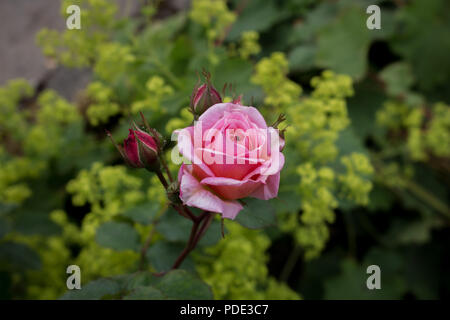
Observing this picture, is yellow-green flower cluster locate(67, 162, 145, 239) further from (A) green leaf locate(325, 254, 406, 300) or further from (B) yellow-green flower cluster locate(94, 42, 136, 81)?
(A) green leaf locate(325, 254, 406, 300)

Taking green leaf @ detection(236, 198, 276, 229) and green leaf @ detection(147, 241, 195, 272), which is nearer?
Result: green leaf @ detection(236, 198, 276, 229)

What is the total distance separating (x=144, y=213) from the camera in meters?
0.80

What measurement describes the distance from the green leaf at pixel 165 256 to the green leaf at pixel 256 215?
0.76ft

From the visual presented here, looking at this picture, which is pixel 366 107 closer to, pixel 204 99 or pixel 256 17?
pixel 256 17

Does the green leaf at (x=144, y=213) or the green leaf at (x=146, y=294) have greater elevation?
the green leaf at (x=144, y=213)

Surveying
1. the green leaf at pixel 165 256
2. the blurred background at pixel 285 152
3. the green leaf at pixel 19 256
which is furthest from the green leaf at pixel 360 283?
the green leaf at pixel 19 256

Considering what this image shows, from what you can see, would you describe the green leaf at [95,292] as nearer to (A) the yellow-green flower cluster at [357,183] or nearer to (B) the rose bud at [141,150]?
(B) the rose bud at [141,150]

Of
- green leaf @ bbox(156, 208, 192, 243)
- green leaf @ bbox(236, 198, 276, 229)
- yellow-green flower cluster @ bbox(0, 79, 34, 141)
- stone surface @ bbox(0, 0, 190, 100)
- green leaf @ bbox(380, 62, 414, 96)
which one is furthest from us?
stone surface @ bbox(0, 0, 190, 100)

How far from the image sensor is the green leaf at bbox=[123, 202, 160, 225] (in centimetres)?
78

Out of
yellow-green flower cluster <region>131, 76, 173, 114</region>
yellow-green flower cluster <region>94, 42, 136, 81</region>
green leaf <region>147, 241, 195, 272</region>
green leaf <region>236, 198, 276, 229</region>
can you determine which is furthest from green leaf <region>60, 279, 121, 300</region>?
yellow-green flower cluster <region>94, 42, 136, 81</region>

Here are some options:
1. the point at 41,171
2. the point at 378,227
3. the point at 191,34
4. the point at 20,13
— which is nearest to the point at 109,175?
the point at 41,171

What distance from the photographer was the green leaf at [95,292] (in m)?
0.57

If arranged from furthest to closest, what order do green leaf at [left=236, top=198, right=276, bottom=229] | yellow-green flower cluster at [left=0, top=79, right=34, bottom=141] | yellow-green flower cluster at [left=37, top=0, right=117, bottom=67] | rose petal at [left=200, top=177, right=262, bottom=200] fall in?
yellow-green flower cluster at [left=0, top=79, right=34, bottom=141] → yellow-green flower cluster at [left=37, top=0, right=117, bottom=67] → green leaf at [left=236, top=198, right=276, bottom=229] → rose petal at [left=200, top=177, right=262, bottom=200]
